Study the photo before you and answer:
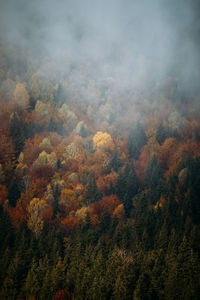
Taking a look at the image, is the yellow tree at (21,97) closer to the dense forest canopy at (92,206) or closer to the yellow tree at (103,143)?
the dense forest canopy at (92,206)

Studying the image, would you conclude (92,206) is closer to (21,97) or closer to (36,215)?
(36,215)

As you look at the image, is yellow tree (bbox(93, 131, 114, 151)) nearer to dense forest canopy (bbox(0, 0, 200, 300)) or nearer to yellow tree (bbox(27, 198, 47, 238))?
dense forest canopy (bbox(0, 0, 200, 300))

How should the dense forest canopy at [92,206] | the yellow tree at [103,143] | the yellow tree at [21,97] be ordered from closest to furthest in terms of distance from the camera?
the dense forest canopy at [92,206]
the yellow tree at [103,143]
the yellow tree at [21,97]

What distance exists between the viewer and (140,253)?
51.7 metres

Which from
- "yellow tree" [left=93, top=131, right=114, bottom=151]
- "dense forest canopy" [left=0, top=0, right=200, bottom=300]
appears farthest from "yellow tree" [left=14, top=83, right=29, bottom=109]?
"yellow tree" [left=93, top=131, right=114, bottom=151]

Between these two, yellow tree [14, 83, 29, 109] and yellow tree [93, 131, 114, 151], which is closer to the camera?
yellow tree [93, 131, 114, 151]

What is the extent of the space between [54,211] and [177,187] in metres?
40.3

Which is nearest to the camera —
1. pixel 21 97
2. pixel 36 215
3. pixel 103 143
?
pixel 36 215

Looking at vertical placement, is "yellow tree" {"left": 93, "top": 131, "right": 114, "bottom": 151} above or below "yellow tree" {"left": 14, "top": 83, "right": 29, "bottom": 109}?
below

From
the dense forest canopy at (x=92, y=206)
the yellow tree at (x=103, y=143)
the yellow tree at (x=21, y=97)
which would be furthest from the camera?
the yellow tree at (x=21, y=97)

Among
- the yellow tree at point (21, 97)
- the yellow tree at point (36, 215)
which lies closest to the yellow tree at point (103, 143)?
the yellow tree at point (36, 215)

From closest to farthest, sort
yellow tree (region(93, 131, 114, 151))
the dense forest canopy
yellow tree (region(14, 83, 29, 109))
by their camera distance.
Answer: the dense forest canopy, yellow tree (region(93, 131, 114, 151)), yellow tree (region(14, 83, 29, 109))

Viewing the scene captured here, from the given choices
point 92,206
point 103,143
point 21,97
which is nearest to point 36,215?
point 92,206

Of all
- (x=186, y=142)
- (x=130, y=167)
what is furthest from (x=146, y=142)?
(x=130, y=167)
